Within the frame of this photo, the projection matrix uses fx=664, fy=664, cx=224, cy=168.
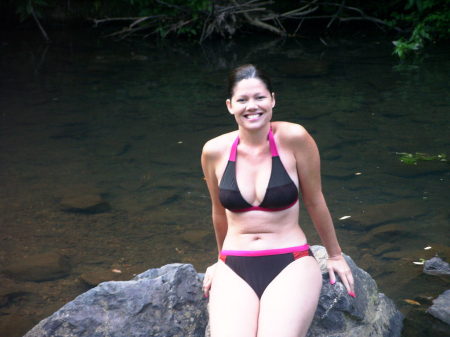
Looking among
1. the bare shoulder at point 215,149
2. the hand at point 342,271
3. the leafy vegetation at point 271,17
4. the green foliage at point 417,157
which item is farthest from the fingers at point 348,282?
the leafy vegetation at point 271,17

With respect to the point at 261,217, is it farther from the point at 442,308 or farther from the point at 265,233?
the point at 442,308

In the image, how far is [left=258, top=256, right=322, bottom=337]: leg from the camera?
2.96 m

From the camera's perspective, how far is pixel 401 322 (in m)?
4.08

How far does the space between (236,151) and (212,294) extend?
751 millimetres

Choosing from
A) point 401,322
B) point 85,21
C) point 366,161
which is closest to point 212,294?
point 401,322

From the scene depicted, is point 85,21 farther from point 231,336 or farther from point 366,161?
point 231,336

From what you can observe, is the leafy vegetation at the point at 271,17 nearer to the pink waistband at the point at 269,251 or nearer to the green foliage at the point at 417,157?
the green foliage at the point at 417,157

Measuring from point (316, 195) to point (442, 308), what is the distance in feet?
4.42

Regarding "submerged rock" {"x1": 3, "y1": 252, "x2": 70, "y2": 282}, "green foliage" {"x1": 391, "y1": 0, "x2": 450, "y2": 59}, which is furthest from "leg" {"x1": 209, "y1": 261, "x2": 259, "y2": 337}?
"green foliage" {"x1": 391, "y1": 0, "x2": 450, "y2": 59}

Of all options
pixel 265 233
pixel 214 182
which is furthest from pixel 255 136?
pixel 265 233

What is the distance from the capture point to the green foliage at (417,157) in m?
6.84

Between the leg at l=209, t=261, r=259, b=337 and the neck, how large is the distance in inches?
25.8

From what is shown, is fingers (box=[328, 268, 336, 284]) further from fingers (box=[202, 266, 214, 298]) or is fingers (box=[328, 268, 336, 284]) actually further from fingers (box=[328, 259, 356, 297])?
fingers (box=[202, 266, 214, 298])

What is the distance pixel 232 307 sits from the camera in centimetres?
307
